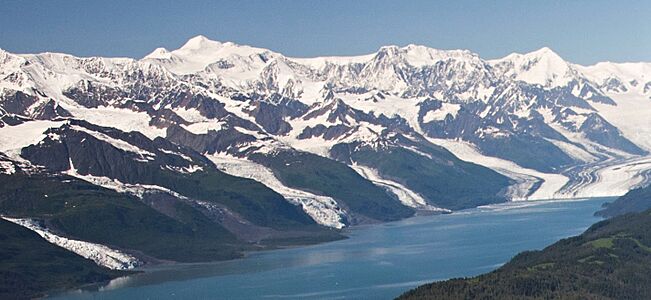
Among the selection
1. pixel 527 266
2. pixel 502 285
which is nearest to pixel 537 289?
pixel 502 285

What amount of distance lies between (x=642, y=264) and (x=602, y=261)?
516 cm

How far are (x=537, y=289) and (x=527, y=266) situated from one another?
21.3 m

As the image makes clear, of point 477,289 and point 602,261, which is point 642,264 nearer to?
point 602,261

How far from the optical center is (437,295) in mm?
175000

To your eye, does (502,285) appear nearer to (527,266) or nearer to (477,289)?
(477,289)

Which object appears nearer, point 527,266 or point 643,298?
point 643,298

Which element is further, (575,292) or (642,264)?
(642,264)

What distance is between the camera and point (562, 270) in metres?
Answer: 189

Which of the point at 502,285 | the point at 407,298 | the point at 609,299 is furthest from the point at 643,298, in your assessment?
the point at 407,298

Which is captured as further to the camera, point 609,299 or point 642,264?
point 642,264

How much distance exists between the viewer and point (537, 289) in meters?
176

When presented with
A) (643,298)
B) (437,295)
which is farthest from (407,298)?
(643,298)

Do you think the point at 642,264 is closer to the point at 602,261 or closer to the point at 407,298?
the point at 602,261

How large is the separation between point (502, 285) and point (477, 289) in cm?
363
